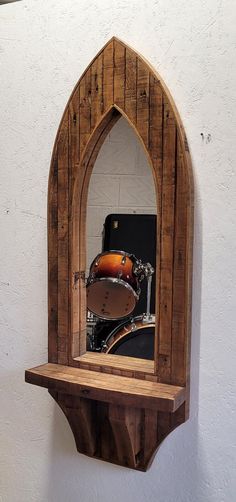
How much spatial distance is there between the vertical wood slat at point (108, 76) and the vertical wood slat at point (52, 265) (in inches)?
7.1

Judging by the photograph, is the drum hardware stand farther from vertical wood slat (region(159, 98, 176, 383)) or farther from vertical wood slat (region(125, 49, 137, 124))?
vertical wood slat (region(125, 49, 137, 124))

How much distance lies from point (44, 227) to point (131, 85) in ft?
1.35

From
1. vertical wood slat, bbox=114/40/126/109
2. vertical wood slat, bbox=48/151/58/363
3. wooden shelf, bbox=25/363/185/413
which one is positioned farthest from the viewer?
vertical wood slat, bbox=48/151/58/363

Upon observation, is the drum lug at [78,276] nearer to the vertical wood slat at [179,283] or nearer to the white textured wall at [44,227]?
the white textured wall at [44,227]

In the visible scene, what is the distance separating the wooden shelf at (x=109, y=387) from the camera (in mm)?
975

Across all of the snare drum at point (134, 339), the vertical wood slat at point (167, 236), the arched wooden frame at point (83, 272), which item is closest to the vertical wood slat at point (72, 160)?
the arched wooden frame at point (83, 272)

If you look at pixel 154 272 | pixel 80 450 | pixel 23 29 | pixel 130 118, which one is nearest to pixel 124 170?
pixel 130 118

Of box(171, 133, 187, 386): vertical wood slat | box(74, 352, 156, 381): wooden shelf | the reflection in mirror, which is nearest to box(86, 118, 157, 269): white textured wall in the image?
the reflection in mirror

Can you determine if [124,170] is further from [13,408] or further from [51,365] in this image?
[13,408]

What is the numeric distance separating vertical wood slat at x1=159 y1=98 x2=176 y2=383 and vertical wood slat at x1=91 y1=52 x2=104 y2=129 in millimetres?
163

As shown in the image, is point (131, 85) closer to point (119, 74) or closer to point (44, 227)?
point (119, 74)

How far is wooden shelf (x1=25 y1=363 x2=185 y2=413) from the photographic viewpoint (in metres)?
0.97

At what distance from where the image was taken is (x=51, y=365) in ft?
3.89

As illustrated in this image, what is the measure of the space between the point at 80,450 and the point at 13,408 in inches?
9.4
